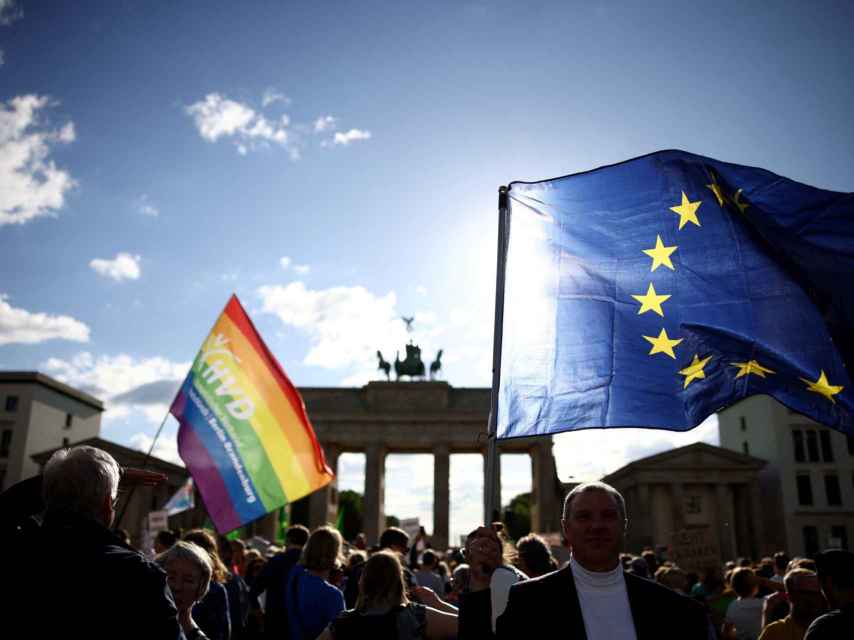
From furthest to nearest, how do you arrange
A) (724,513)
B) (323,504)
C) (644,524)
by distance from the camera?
(644,524)
(724,513)
(323,504)

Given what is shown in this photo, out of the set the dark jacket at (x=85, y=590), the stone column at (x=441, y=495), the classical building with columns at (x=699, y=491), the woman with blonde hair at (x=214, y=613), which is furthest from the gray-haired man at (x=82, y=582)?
the classical building with columns at (x=699, y=491)

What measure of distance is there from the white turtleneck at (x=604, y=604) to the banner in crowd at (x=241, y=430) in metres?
7.75

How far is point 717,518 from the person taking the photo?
60844 millimetres

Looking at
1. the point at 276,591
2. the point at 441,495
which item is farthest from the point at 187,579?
the point at 441,495

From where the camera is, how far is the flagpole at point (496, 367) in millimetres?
5273

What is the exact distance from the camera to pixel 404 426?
57125 mm

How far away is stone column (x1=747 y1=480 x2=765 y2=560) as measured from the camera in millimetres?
59312

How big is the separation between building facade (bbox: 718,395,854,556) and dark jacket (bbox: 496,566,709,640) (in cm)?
6136

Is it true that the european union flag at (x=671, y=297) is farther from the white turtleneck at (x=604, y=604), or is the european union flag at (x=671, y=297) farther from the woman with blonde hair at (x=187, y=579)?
the woman with blonde hair at (x=187, y=579)

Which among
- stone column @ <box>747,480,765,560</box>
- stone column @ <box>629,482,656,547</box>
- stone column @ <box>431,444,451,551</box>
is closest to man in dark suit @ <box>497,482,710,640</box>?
stone column @ <box>431,444,451,551</box>

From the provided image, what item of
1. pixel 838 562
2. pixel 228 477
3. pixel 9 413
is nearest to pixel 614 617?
pixel 838 562

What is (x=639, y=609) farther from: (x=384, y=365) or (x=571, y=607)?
(x=384, y=365)

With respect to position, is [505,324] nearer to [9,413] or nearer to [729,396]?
[729,396]

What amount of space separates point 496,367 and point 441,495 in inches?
1978
